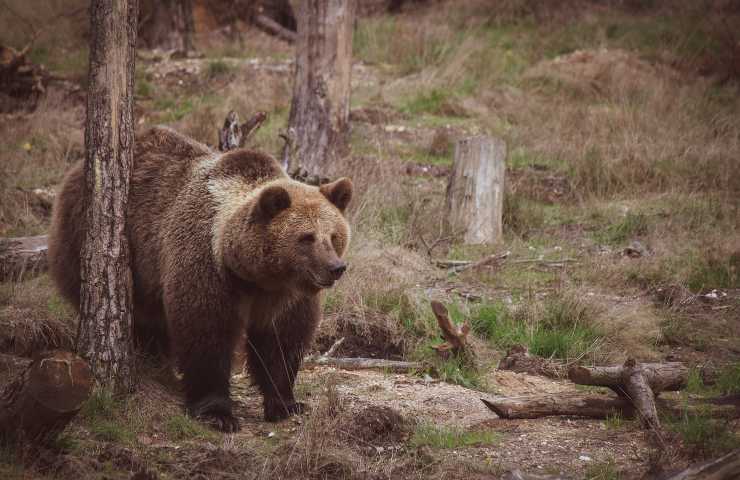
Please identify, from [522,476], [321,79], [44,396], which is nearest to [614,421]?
[522,476]

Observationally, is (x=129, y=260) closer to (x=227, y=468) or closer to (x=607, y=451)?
(x=227, y=468)

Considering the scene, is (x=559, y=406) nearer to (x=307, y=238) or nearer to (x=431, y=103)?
(x=307, y=238)

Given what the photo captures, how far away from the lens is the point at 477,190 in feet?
28.2

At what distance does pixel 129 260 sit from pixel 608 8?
1616cm

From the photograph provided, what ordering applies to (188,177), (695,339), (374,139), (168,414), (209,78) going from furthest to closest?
(209,78) < (374,139) < (695,339) < (188,177) < (168,414)

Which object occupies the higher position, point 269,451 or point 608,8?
point 608,8

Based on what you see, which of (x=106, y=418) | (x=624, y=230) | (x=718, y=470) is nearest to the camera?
(x=718, y=470)

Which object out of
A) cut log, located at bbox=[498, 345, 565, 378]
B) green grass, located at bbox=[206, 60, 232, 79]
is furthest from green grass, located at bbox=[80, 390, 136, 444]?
green grass, located at bbox=[206, 60, 232, 79]

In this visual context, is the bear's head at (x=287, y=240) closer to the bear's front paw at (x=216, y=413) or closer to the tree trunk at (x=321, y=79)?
the bear's front paw at (x=216, y=413)

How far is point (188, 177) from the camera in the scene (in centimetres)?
518

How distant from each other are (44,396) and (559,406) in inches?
112

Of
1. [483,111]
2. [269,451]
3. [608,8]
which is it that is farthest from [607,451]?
[608,8]

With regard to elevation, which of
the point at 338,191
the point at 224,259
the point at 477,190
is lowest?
the point at 477,190

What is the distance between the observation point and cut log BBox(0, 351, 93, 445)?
3.55m
